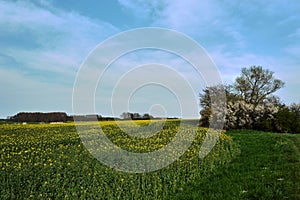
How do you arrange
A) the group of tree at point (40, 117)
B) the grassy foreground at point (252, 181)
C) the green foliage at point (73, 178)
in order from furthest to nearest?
the group of tree at point (40, 117), the grassy foreground at point (252, 181), the green foliage at point (73, 178)

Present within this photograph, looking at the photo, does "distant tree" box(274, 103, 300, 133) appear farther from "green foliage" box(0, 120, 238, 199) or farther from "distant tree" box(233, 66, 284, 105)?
"green foliage" box(0, 120, 238, 199)

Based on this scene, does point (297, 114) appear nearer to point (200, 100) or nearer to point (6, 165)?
point (200, 100)

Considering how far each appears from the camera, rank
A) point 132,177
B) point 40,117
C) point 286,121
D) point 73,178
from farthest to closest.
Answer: point 286,121 < point 40,117 < point 132,177 < point 73,178

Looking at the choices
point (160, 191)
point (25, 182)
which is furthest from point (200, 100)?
point (25, 182)

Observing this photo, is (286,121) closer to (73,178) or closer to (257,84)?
(257,84)

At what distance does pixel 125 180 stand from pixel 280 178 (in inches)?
188

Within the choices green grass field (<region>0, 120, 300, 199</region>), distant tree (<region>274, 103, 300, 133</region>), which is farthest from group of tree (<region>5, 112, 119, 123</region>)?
distant tree (<region>274, 103, 300, 133</region>)

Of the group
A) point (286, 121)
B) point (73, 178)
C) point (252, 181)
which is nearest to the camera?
point (73, 178)

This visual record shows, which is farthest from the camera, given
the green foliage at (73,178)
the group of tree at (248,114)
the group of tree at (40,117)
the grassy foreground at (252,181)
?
the group of tree at (248,114)

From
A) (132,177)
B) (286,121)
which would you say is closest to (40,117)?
(132,177)

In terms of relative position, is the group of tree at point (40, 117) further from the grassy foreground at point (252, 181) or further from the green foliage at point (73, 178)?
the grassy foreground at point (252, 181)

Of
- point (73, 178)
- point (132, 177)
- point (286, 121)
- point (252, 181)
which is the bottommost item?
point (252, 181)

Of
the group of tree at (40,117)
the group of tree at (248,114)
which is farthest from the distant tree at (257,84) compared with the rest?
the group of tree at (40,117)

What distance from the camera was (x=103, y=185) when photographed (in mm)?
6906
